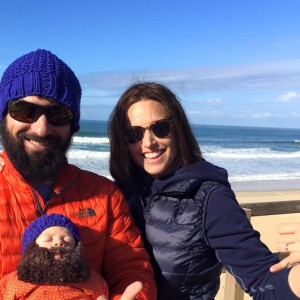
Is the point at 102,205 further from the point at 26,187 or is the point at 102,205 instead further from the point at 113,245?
the point at 26,187

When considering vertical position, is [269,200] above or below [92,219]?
below

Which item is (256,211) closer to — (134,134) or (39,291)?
(134,134)

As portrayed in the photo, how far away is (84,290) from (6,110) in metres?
1.10

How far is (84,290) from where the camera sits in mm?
2166

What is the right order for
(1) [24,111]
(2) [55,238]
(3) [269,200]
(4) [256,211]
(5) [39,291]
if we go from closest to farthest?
(5) [39,291], (2) [55,238], (1) [24,111], (4) [256,211], (3) [269,200]

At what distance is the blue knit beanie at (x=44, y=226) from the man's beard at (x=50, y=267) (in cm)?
5

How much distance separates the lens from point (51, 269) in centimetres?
210

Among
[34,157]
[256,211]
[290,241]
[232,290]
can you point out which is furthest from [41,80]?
[256,211]

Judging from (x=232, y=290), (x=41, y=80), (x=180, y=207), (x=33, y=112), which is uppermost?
(x=41, y=80)

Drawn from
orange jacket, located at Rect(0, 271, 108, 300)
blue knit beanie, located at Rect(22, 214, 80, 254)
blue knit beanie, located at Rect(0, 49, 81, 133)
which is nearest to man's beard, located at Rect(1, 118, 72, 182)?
blue knit beanie, located at Rect(0, 49, 81, 133)

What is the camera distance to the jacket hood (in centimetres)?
254

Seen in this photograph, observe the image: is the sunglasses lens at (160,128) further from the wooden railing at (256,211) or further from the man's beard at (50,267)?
the wooden railing at (256,211)

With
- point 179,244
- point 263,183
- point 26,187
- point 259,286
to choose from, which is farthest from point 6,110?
point 263,183

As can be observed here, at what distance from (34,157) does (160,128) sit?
2.59 ft
